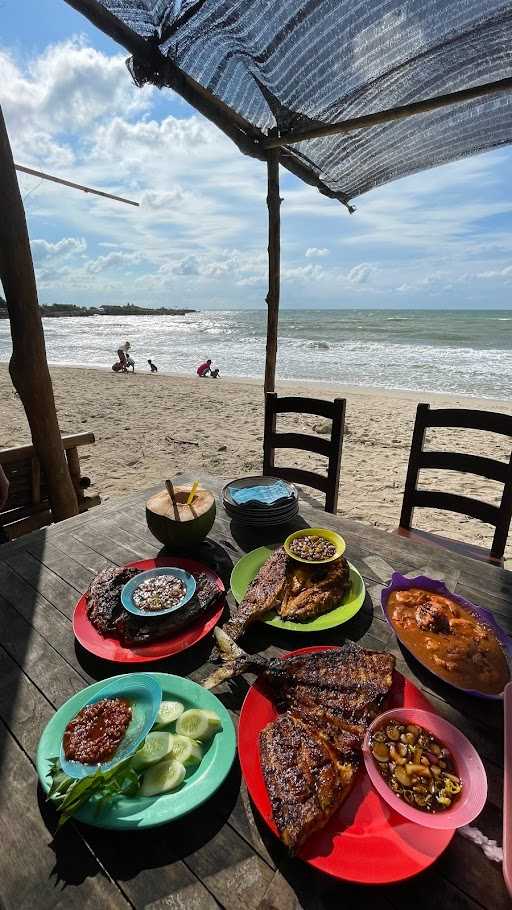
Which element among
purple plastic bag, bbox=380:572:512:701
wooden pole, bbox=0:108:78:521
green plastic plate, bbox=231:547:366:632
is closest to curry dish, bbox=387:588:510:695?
purple plastic bag, bbox=380:572:512:701

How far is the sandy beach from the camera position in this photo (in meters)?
5.41

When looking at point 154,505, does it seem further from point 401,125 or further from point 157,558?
point 401,125

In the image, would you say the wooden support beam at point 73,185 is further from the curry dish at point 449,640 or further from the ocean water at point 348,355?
the ocean water at point 348,355

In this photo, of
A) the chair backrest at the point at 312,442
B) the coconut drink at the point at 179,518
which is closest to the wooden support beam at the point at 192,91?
the chair backrest at the point at 312,442

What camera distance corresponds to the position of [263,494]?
2.12 meters

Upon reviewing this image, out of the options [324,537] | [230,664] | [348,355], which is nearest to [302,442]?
[324,537]

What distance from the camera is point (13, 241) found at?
2.75 metres

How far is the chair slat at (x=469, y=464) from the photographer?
241 centimetres

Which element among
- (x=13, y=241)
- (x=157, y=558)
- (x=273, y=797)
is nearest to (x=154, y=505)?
(x=157, y=558)

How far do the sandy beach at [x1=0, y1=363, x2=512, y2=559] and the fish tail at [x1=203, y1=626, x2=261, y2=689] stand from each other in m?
3.70

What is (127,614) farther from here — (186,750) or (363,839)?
(363,839)

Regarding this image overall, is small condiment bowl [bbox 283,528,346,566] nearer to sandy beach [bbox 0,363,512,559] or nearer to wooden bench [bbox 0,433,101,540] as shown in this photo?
wooden bench [bbox 0,433,101,540]

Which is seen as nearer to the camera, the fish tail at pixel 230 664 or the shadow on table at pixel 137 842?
the shadow on table at pixel 137 842

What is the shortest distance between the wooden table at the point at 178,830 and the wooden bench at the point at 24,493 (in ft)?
5.24
